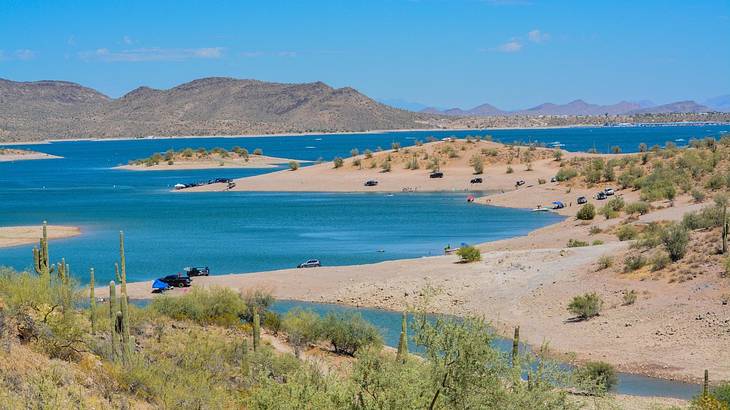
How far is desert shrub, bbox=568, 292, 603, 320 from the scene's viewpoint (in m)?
34.6

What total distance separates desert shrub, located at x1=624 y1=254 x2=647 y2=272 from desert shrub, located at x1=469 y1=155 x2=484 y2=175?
63.5m

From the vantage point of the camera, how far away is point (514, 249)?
4991cm

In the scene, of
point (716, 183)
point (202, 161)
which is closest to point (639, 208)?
point (716, 183)

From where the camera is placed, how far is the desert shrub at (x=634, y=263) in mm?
38594

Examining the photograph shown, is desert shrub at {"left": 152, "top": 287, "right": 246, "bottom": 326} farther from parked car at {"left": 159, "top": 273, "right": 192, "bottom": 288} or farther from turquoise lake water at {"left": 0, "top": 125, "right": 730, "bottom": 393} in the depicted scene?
turquoise lake water at {"left": 0, "top": 125, "right": 730, "bottom": 393}

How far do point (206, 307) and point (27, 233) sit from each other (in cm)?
3693

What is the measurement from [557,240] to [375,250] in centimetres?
1022

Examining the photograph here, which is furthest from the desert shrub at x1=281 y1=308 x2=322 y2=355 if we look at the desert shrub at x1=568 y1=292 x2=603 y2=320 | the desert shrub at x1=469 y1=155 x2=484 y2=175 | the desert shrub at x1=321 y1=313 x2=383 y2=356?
the desert shrub at x1=469 y1=155 x2=484 y2=175

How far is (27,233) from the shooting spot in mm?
63250

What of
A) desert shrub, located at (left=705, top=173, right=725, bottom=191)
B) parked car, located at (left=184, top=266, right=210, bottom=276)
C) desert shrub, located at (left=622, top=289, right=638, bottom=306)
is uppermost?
desert shrub, located at (left=705, top=173, right=725, bottom=191)

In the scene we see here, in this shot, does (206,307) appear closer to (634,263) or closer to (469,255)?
(469,255)

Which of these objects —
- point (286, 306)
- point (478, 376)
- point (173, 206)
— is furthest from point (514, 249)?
point (173, 206)

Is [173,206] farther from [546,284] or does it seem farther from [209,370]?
[209,370]

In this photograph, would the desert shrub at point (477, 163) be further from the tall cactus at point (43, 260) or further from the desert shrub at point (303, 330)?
the tall cactus at point (43, 260)
